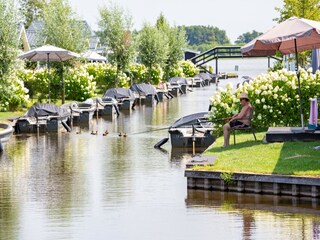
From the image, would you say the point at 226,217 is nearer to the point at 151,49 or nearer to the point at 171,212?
the point at 171,212

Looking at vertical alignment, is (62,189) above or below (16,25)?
below

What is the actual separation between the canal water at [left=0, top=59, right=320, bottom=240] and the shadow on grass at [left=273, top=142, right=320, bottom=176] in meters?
0.70

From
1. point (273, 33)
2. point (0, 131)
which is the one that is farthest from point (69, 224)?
point (0, 131)

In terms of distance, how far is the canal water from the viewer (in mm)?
15867

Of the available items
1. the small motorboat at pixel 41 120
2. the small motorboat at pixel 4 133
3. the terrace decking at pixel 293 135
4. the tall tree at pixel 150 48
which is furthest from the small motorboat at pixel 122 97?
the terrace decking at pixel 293 135

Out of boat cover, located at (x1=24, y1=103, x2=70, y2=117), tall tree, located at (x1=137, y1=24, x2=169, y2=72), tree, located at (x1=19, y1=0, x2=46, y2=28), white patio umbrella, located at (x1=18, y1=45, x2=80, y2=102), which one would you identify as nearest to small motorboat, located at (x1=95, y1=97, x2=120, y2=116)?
white patio umbrella, located at (x1=18, y1=45, x2=80, y2=102)

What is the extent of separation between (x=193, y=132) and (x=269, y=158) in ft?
25.2

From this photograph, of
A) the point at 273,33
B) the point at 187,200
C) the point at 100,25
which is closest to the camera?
the point at 187,200

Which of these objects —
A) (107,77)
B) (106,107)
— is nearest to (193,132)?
(106,107)

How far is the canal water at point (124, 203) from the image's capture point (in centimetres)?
1587

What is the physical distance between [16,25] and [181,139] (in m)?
13.3

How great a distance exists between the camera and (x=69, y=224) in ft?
54.5

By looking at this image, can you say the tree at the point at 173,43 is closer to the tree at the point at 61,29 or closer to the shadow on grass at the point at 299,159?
the tree at the point at 61,29

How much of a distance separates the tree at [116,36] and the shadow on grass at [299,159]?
38.4 metres
